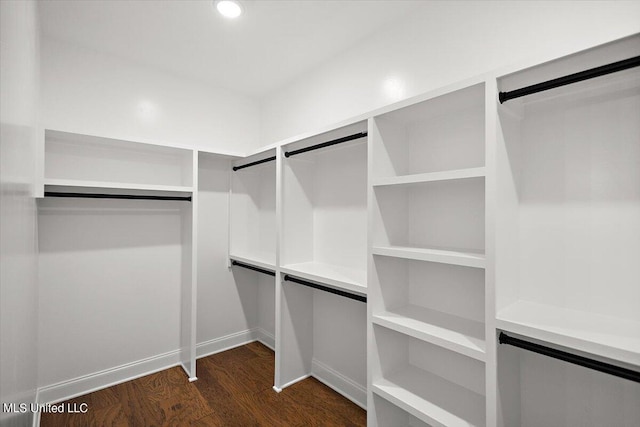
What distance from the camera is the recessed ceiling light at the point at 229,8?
187cm

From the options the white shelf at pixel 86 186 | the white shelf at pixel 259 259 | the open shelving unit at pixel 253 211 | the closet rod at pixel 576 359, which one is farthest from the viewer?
the open shelving unit at pixel 253 211

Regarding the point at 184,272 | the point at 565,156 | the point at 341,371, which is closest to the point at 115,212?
the point at 184,272

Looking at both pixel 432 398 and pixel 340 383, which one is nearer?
pixel 432 398

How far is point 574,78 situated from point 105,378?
3505 millimetres

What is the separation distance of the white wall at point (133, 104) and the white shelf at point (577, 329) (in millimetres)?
2689

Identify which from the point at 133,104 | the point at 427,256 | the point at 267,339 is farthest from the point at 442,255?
the point at 133,104

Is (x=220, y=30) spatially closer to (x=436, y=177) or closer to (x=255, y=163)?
(x=255, y=163)

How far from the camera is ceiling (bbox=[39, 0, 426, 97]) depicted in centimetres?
193

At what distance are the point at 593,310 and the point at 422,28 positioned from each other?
1.75m

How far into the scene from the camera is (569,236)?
1.32 m

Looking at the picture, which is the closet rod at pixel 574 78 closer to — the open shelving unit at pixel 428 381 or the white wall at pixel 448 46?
the white wall at pixel 448 46

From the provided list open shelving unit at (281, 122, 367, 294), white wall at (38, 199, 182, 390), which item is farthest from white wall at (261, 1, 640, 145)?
white wall at (38, 199, 182, 390)

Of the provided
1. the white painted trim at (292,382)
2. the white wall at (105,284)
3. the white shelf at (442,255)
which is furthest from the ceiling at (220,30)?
the white painted trim at (292,382)

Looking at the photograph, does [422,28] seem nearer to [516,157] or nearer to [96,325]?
[516,157]
